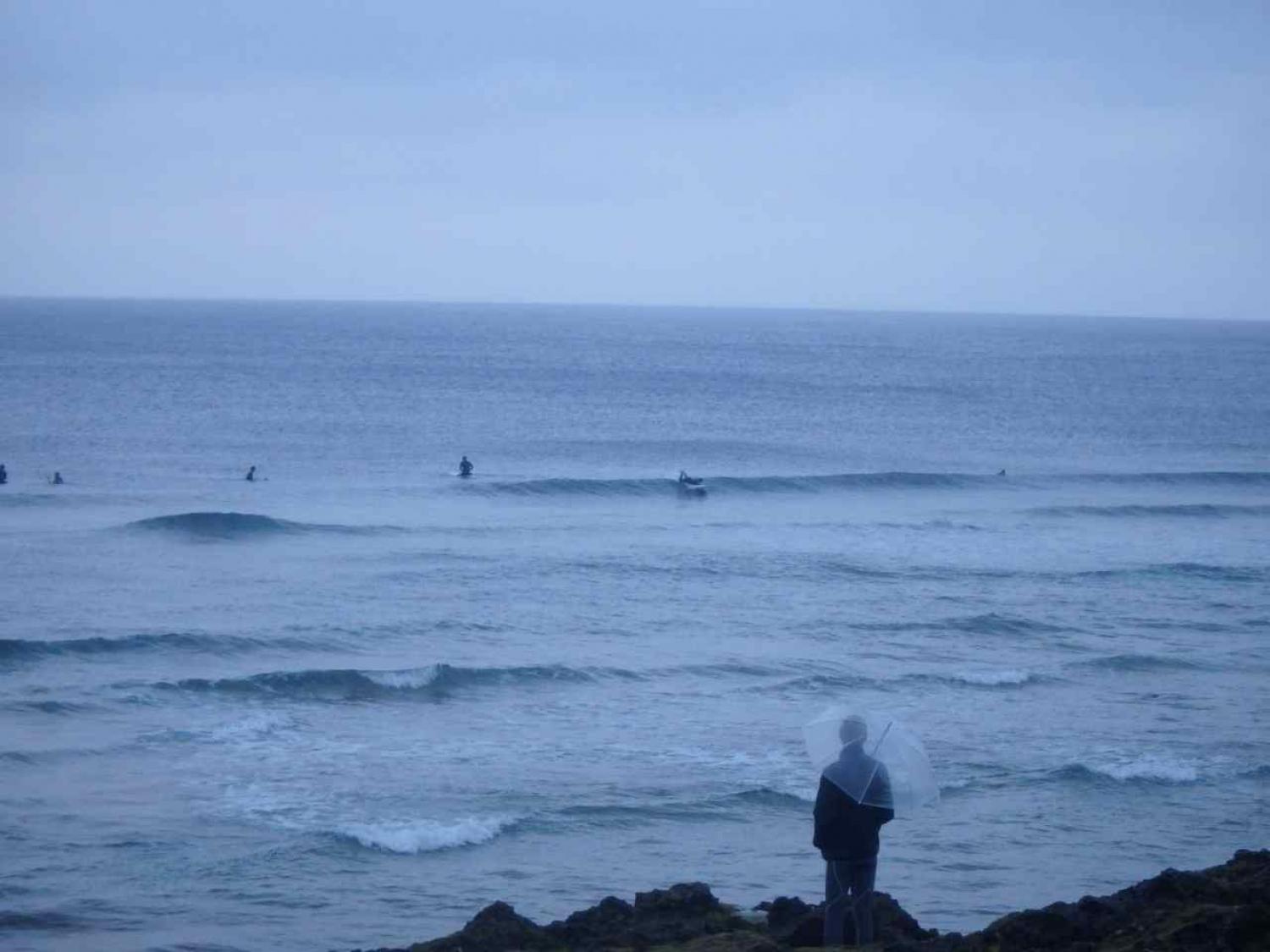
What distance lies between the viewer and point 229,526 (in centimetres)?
3438

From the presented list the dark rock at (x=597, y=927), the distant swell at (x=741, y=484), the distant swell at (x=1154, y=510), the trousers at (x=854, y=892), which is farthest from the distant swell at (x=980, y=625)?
the distant swell at (x=741, y=484)

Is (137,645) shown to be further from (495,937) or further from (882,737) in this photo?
(882,737)

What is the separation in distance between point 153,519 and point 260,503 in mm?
4356

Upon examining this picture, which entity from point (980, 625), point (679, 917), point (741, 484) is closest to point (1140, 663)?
point (980, 625)

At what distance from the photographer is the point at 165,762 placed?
53.1 ft

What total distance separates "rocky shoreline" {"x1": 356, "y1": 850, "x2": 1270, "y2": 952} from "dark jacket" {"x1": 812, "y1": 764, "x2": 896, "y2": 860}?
2.08 ft

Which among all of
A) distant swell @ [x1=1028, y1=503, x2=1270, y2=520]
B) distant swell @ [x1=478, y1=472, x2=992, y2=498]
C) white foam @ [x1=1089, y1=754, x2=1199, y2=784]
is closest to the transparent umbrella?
white foam @ [x1=1089, y1=754, x2=1199, y2=784]

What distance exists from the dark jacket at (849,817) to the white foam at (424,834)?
5.69 meters

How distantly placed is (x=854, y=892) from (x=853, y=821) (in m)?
0.57

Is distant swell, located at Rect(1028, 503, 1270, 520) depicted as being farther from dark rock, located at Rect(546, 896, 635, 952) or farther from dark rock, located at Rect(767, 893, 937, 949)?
dark rock, located at Rect(546, 896, 635, 952)

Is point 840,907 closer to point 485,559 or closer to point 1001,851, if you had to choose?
point 1001,851

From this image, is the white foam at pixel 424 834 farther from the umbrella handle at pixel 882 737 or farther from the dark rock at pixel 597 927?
the umbrella handle at pixel 882 737

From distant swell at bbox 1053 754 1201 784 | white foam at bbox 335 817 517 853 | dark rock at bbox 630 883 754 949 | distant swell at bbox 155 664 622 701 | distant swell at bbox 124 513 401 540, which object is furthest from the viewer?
distant swell at bbox 124 513 401 540

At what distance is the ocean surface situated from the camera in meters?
13.1
